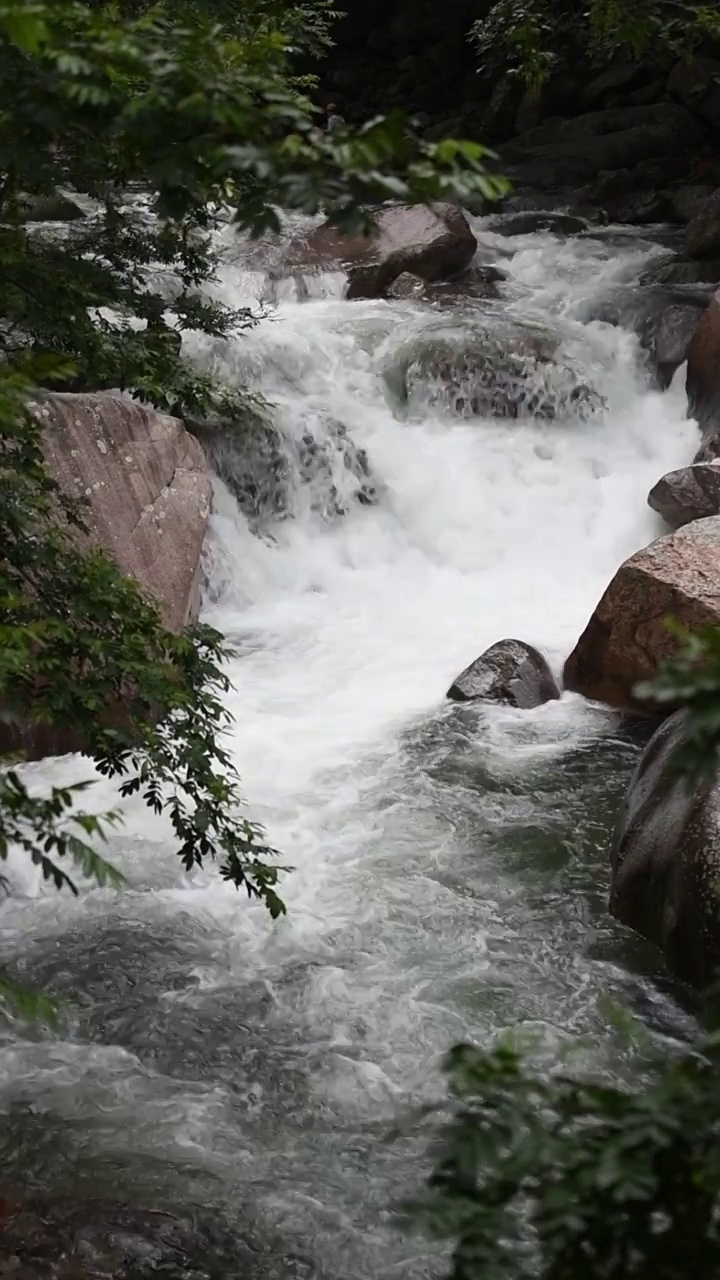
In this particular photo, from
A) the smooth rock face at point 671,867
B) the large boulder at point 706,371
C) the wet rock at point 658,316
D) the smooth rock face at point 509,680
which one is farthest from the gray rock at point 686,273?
the smooth rock face at point 671,867

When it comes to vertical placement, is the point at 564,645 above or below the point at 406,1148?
above

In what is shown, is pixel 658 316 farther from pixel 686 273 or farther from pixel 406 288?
pixel 406 288

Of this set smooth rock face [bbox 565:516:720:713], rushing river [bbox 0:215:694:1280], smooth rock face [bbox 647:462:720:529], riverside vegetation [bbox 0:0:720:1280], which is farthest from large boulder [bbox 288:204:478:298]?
riverside vegetation [bbox 0:0:720:1280]

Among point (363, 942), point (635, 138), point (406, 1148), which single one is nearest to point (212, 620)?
point (363, 942)

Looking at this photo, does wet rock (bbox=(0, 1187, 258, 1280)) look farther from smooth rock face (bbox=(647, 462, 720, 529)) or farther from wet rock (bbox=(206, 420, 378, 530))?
smooth rock face (bbox=(647, 462, 720, 529))

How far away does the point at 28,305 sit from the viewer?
4.19 meters

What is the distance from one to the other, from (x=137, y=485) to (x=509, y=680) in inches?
95.5

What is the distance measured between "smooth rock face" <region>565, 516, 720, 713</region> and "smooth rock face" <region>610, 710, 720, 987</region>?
3.90 ft

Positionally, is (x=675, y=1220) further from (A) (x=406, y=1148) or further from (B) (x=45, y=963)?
(B) (x=45, y=963)

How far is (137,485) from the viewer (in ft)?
22.4

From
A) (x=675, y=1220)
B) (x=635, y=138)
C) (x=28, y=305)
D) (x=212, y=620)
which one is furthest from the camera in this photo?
(x=635, y=138)

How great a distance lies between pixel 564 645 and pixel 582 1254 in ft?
21.2

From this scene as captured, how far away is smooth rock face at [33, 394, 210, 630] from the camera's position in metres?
6.48

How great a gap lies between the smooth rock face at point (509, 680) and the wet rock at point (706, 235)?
7.86 meters
